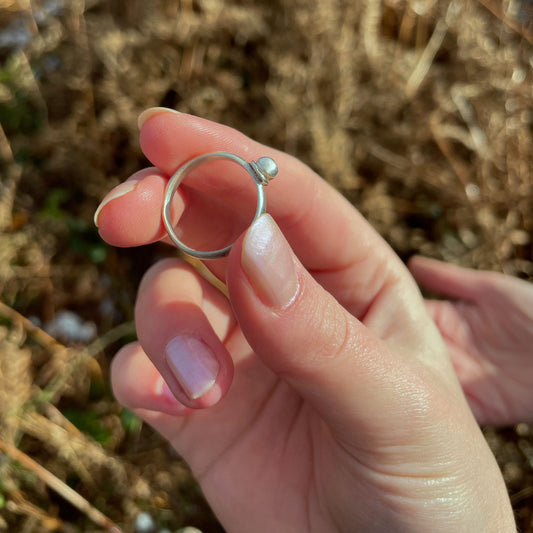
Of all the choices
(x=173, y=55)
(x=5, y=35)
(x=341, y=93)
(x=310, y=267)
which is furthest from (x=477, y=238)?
(x=5, y=35)

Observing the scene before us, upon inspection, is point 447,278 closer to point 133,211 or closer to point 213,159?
point 213,159

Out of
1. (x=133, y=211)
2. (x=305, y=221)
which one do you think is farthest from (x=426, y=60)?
(x=133, y=211)

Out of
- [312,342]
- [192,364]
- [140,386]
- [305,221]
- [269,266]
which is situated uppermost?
[269,266]

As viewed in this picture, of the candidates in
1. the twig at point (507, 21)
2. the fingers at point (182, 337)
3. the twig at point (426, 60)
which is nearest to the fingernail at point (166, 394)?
the fingers at point (182, 337)

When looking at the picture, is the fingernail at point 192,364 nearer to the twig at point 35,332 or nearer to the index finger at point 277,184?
the index finger at point 277,184

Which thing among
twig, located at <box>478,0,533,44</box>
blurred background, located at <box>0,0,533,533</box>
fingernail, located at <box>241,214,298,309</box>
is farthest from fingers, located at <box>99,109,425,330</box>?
twig, located at <box>478,0,533,44</box>
